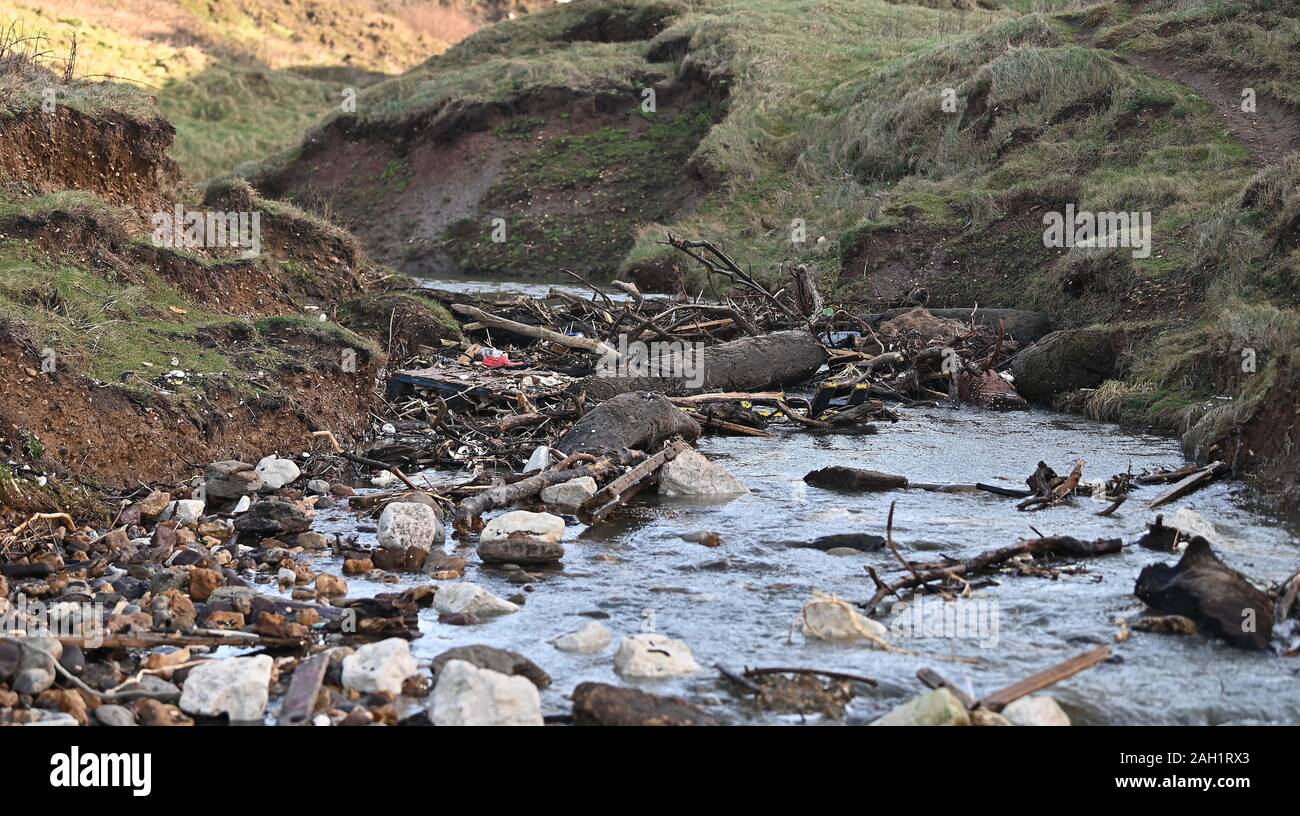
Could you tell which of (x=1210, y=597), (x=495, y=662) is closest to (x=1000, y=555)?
(x=1210, y=597)

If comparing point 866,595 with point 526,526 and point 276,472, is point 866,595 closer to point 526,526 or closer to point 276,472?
point 526,526

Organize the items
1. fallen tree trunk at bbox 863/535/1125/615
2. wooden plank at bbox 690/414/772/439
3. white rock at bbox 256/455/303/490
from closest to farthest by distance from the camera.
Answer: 1. fallen tree trunk at bbox 863/535/1125/615
2. white rock at bbox 256/455/303/490
3. wooden plank at bbox 690/414/772/439

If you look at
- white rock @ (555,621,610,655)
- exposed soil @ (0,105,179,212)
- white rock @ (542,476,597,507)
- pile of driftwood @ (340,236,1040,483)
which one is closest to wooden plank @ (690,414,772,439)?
pile of driftwood @ (340,236,1040,483)

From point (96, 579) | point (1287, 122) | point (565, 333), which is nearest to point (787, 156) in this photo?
point (1287, 122)

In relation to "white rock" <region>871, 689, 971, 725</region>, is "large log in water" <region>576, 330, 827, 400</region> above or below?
above

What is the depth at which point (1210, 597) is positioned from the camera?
552cm

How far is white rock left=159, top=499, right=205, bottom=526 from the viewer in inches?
294

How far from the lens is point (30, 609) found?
18.8 ft

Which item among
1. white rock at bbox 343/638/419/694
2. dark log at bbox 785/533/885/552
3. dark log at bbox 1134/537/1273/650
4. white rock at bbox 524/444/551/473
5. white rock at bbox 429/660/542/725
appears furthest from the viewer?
white rock at bbox 524/444/551/473

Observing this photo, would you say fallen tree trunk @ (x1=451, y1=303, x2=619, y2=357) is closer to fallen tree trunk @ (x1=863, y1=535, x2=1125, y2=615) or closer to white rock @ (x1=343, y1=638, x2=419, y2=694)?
fallen tree trunk @ (x1=863, y1=535, x2=1125, y2=615)

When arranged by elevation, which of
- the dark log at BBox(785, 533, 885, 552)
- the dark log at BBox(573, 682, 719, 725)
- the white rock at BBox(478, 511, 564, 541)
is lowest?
the dark log at BBox(573, 682, 719, 725)

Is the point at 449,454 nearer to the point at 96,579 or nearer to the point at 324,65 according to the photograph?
the point at 96,579

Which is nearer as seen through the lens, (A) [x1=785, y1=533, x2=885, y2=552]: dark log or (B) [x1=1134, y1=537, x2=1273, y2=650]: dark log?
(B) [x1=1134, y1=537, x2=1273, y2=650]: dark log

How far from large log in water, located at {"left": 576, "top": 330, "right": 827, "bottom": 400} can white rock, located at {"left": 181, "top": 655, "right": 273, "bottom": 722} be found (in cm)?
641
